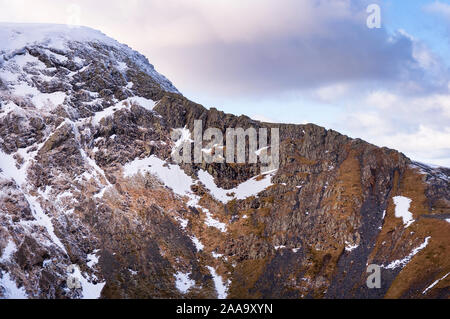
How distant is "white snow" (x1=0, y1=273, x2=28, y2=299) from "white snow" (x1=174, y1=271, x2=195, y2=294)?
39.9 meters

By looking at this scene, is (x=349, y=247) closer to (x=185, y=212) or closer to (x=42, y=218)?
(x=185, y=212)

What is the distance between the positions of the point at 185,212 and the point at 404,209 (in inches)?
2719

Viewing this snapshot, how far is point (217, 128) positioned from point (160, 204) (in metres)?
46.1

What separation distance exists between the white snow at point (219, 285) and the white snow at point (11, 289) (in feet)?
165

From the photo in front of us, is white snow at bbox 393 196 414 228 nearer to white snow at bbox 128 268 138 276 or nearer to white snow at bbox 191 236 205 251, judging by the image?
white snow at bbox 191 236 205 251

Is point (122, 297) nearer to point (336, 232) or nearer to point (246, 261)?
point (246, 261)

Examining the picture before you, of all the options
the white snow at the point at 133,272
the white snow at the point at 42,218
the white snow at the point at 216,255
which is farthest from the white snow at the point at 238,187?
the white snow at the point at 42,218

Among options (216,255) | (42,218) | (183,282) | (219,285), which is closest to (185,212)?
(216,255)

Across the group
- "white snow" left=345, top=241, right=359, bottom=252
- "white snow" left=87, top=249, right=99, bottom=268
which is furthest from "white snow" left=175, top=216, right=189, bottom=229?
"white snow" left=345, top=241, right=359, bottom=252

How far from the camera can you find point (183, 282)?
141 metres

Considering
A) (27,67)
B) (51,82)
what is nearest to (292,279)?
(51,82)

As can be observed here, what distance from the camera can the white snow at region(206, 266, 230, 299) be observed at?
137 m

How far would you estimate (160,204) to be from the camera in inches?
6535
